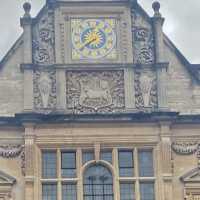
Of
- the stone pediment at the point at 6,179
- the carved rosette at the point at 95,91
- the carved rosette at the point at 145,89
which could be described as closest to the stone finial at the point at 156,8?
the carved rosette at the point at 145,89

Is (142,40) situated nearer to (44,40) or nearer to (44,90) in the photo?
(44,40)

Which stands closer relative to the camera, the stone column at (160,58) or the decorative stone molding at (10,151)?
the decorative stone molding at (10,151)

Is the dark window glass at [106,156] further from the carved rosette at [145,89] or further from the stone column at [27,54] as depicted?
the stone column at [27,54]

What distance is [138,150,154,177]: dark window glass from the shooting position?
1182 inches

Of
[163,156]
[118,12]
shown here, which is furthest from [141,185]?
[118,12]

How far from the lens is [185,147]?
99.3 feet

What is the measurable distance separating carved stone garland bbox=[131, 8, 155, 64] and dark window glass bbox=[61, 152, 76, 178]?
372cm

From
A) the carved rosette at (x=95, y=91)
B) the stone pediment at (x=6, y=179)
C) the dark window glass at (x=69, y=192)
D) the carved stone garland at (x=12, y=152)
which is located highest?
the carved rosette at (x=95, y=91)

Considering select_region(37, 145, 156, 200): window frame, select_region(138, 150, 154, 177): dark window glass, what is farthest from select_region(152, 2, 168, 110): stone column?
select_region(37, 145, 156, 200): window frame

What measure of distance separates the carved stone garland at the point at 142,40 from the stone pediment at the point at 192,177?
12.5 feet

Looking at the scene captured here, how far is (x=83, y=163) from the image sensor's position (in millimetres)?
29953

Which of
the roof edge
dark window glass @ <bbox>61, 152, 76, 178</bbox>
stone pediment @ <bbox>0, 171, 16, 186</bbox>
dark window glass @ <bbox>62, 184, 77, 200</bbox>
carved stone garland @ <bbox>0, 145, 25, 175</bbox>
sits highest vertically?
the roof edge

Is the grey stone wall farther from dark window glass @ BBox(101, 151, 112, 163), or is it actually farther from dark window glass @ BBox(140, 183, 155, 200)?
dark window glass @ BBox(140, 183, 155, 200)

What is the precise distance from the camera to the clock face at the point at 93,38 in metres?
31.3
